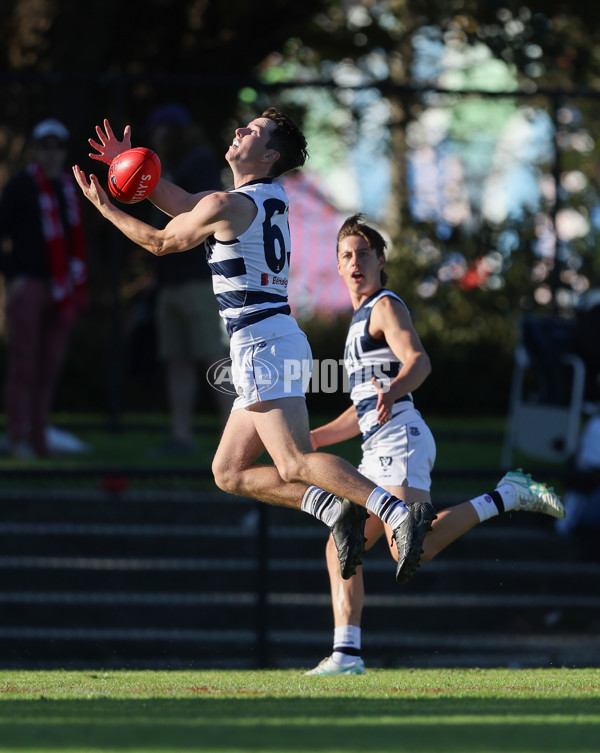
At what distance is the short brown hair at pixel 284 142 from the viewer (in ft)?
19.4

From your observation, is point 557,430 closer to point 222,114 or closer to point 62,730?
Answer: point 222,114

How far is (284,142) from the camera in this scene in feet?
19.4

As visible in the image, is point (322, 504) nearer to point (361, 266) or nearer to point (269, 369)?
point (269, 369)

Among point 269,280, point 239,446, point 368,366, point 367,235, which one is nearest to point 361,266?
point 367,235

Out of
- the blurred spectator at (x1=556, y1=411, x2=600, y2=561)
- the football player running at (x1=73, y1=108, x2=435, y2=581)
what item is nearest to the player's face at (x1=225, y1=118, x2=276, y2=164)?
the football player running at (x1=73, y1=108, x2=435, y2=581)

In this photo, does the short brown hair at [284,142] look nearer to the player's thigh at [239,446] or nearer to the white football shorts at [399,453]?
the player's thigh at [239,446]

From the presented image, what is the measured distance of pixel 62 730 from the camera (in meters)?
4.07

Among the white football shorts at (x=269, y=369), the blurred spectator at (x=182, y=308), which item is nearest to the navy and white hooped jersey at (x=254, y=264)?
the white football shorts at (x=269, y=369)

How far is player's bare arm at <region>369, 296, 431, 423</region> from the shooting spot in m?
5.75

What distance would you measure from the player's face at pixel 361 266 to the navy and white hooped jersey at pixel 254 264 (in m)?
0.48

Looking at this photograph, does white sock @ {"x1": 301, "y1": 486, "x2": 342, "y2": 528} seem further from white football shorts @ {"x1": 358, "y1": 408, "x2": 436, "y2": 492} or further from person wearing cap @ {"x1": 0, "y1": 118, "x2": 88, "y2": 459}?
person wearing cap @ {"x1": 0, "y1": 118, "x2": 88, "y2": 459}

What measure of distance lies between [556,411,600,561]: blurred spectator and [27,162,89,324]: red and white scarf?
13.3 feet

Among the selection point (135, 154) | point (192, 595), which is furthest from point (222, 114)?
point (135, 154)

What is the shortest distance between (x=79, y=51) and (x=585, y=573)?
7.53 meters
